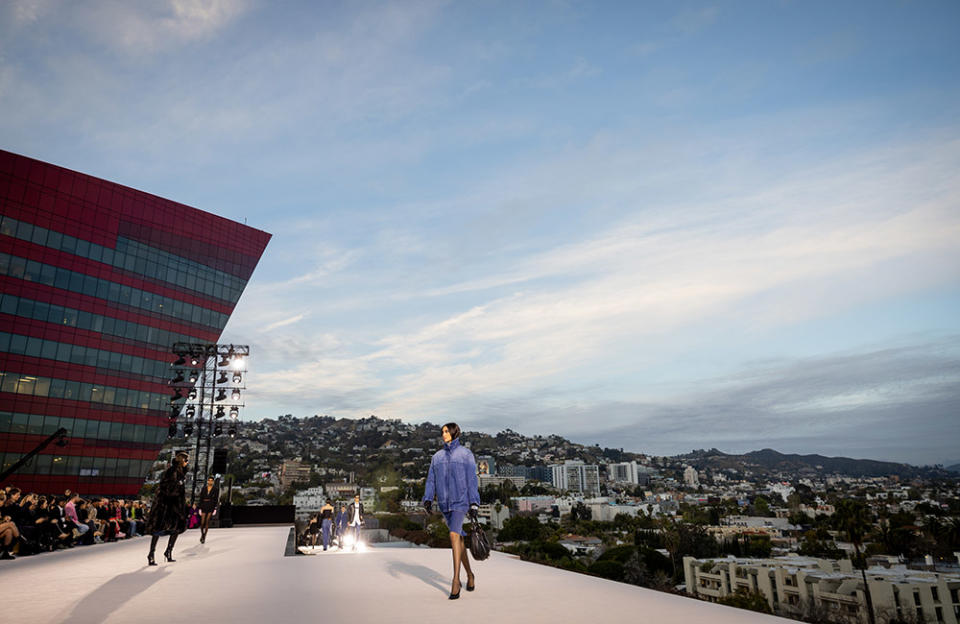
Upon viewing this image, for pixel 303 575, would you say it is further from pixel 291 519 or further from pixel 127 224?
pixel 127 224

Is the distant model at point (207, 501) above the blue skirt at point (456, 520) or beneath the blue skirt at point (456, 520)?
beneath

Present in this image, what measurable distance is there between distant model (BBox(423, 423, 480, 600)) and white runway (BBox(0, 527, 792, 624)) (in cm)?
57

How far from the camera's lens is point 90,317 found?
41.8 metres

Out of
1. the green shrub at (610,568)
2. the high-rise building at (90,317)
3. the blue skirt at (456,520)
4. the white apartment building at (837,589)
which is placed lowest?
the white apartment building at (837,589)

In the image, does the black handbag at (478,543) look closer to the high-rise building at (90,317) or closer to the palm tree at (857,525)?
the high-rise building at (90,317)

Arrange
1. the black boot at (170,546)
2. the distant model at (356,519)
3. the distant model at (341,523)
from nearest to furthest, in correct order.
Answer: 1. the black boot at (170,546)
2. the distant model at (356,519)
3. the distant model at (341,523)

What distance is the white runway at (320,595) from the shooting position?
16.2ft

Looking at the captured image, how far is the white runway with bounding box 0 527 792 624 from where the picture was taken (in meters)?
4.93

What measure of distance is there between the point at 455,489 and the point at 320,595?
192 centimetres

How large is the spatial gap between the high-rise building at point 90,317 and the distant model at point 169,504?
38926 millimetres

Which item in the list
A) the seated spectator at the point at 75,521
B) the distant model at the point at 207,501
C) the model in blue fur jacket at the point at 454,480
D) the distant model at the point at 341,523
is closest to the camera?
the model in blue fur jacket at the point at 454,480

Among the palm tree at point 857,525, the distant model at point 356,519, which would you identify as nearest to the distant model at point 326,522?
the distant model at point 356,519

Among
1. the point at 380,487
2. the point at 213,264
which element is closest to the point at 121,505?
the point at 213,264

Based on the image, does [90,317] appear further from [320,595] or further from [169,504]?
[320,595]
